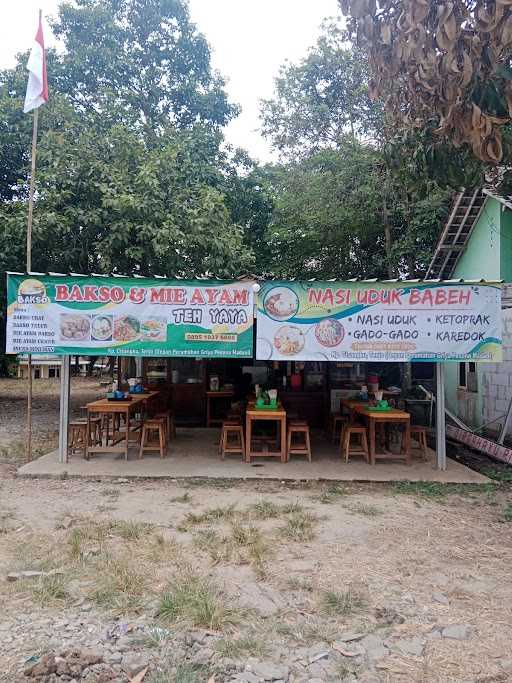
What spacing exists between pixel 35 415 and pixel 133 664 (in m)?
12.3

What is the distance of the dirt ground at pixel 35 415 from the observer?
9.36m

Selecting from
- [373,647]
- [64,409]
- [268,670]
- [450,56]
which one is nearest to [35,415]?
[64,409]

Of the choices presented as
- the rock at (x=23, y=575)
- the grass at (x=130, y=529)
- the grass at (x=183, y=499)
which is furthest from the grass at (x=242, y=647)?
the grass at (x=183, y=499)

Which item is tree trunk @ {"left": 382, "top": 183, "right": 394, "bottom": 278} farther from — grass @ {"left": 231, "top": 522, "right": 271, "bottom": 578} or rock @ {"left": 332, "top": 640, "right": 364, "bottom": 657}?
rock @ {"left": 332, "top": 640, "right": 364, "bottom": 657}

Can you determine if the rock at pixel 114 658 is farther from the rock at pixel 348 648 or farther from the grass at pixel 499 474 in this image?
the grass at pixel 499 474

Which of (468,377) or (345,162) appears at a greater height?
(345,162)

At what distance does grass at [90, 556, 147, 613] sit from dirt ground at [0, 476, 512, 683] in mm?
14

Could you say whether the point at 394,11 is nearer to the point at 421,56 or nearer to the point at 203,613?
the point at 421,56

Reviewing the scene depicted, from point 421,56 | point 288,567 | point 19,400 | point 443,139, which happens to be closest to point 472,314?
point 443,139

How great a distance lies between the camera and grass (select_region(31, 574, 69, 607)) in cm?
358

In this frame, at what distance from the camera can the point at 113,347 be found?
292 inches

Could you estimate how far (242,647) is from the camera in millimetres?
3049

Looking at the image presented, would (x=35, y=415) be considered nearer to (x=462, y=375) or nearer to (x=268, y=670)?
(x=462, y=375)

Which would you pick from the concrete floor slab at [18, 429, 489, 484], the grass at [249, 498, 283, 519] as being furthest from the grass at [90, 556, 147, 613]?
the concrete floor slab at [18, 429, 489, 484]
